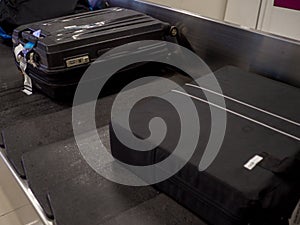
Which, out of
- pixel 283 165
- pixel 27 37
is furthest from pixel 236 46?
pixel 27 37

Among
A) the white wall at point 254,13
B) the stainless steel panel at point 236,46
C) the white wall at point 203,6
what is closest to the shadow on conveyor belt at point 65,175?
the stainless steel panel at point 236,46

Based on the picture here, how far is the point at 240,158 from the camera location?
1.95ft

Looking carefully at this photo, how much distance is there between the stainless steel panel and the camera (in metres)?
0.93

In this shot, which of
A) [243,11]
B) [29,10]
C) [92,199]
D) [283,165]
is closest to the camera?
[283,165]

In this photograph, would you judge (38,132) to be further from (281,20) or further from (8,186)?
(281,20)

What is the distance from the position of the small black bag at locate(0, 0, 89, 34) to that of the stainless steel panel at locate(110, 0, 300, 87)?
378 millimetres

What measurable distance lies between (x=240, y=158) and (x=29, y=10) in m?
1.20

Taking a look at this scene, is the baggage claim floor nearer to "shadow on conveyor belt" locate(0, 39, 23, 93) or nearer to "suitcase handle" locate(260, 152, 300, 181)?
"shadow on conveyor belt" locate(0, 39, 23, 93)

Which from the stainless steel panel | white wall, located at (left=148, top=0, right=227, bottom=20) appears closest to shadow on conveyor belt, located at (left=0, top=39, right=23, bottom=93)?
the stainless steel panel

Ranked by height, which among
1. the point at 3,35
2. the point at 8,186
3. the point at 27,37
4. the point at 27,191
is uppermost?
the point at 27,37

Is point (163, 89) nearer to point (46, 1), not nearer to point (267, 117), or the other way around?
point (267, 117)

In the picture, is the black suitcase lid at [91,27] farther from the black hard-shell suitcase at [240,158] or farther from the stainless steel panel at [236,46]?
the black hard-shell suitcase at [240,158]

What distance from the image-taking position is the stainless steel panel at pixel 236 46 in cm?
93

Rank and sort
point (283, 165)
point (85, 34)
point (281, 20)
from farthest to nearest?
point (281, 20), point (85, 34), point (283, 165)
